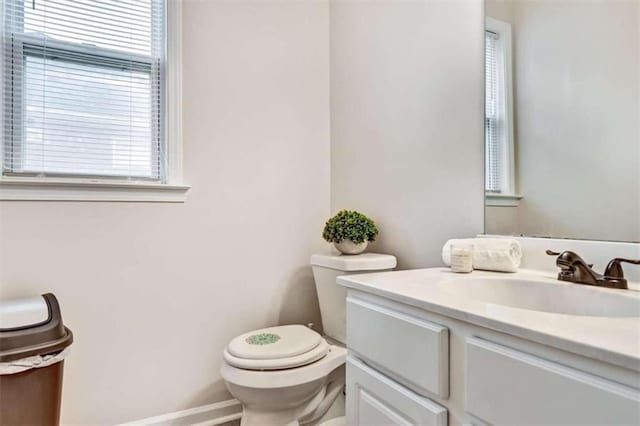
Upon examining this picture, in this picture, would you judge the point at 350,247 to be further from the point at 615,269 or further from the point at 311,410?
the point at 615,269

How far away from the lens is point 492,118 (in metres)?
1.28

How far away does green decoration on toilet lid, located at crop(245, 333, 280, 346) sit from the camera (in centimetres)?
147

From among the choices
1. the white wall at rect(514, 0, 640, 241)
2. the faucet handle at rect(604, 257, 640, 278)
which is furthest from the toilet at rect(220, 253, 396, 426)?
the faucet handle at rect(604, 257, 640, 278)

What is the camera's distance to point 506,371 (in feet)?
2.06

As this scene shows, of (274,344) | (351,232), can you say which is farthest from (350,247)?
(274,344)

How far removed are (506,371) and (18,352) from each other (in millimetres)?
1309

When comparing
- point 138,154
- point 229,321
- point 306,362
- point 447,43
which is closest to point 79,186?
point 138,154

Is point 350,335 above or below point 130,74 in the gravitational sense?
below

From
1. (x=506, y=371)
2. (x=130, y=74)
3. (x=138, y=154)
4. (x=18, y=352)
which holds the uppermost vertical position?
(x=130, y=74)

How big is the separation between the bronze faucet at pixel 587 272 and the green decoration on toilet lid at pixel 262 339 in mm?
1016

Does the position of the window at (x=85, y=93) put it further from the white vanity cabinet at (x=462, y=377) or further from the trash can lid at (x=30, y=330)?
the white vanity cabinet at (x=462, y=377)

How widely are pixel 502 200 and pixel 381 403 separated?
749 millimetres

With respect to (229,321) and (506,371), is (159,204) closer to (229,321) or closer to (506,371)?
(229,321)

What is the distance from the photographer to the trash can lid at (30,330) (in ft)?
3.68
